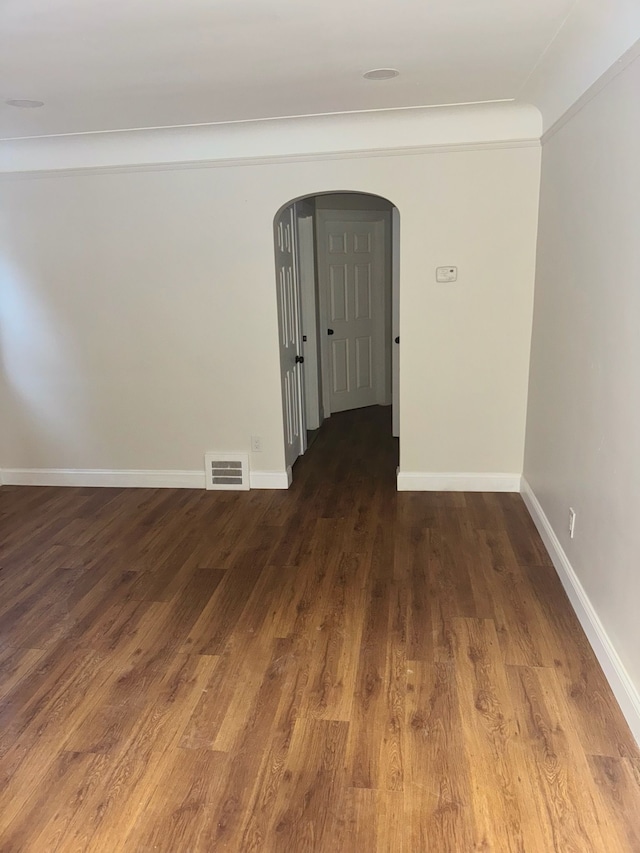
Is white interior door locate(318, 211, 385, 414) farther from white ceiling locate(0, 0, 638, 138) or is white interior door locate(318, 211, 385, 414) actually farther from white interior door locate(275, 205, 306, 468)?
white ceiling locate(0, 0, 638, 138)

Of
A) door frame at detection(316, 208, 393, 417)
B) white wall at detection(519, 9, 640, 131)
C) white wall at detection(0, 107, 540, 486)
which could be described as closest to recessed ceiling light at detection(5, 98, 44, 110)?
white wall at detection(0, 107, 540, 486)

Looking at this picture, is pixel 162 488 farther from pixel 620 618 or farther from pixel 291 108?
pixel 620 618

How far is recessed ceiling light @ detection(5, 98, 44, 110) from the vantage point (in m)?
3.15

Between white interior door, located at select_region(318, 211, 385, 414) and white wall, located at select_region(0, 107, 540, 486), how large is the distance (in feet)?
6.96

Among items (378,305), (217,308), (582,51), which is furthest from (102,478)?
(582,51)

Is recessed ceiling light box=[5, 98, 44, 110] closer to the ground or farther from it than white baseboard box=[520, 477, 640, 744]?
farther from it

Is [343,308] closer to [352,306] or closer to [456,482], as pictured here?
[352,306]

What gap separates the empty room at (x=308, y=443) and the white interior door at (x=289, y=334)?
47 mm

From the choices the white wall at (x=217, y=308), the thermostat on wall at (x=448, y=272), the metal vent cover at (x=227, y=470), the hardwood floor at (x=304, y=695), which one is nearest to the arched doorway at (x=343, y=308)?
the metal vent cover at (x=227, y=470)

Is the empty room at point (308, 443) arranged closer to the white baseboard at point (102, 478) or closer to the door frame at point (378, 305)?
the white baseboard at point (102, 478)

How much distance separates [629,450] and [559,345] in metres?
1.23

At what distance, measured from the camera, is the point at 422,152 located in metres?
3.85

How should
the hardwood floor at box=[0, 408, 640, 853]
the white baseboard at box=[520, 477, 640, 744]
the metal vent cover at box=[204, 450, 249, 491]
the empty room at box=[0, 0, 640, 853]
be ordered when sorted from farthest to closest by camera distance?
the metal vent cover at box=[204, 450, 249, 491] < the white baseboard at box=[520, 477, 640, 744] < the empty room at box=[0, 0, 640, 853] < the hardwood floor at box=[0, 408, 640, 853]

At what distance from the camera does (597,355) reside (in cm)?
254
